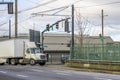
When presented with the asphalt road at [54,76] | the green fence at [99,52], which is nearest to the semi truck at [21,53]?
the green fence at [99,52]

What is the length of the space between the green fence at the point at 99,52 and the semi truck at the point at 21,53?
10.9 meters

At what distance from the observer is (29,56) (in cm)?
5775

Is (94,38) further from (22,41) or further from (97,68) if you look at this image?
(97,68)

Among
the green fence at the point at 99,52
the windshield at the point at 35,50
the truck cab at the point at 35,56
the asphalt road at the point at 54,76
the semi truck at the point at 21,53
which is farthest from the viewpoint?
the windshield at the point at 35,50

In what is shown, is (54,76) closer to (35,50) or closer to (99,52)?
(99,52)

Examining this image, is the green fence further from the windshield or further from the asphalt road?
the windshield

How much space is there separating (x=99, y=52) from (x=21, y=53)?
1953 cm

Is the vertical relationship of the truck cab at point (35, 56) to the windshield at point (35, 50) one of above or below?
below

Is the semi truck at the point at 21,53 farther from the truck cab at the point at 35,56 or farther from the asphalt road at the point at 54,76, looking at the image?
the asphalt road at the point at 54,76

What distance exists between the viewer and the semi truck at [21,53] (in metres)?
57.3

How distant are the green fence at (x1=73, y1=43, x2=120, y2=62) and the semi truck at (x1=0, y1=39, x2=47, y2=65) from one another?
35.6 ft

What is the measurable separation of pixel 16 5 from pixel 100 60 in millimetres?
22750

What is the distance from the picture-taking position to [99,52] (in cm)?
4238

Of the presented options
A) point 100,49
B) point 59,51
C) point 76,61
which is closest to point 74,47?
point 76,61
